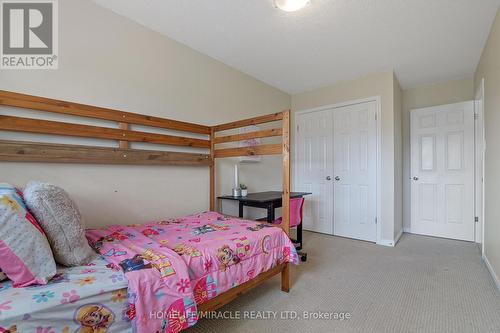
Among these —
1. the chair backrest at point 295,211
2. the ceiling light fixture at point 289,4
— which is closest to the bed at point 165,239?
the chair backrest at point 295,211

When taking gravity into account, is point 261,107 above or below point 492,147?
above

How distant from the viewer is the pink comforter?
1.13 metres

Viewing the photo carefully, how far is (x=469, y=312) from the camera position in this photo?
67.7 inches

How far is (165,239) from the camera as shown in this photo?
1665 mm

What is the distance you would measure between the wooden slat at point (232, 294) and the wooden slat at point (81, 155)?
1334 millimetres

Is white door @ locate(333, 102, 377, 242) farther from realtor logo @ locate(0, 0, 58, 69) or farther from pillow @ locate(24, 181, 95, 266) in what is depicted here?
realtor logo @ locate(0, 0, 58, 69)

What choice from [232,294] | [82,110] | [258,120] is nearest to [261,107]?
[258,120]

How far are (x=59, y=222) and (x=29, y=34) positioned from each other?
5.05 feet

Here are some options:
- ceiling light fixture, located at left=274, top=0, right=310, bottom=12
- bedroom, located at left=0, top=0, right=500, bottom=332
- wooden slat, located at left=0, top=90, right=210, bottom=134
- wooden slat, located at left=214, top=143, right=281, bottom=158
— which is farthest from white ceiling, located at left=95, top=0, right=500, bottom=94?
wooden slat, located at left=214, top=143, right=281, bottom=158

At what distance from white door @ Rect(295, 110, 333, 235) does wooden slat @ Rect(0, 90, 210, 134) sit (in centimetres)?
228

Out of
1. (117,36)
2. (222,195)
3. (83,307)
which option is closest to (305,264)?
(222,195)

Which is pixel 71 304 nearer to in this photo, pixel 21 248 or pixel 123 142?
pixel 21 248

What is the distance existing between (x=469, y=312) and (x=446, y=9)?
2.37 metres

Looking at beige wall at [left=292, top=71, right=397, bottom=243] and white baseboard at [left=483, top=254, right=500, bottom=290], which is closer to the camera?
white baseboard at [left=483, top=254, right=500, bottom=290]
